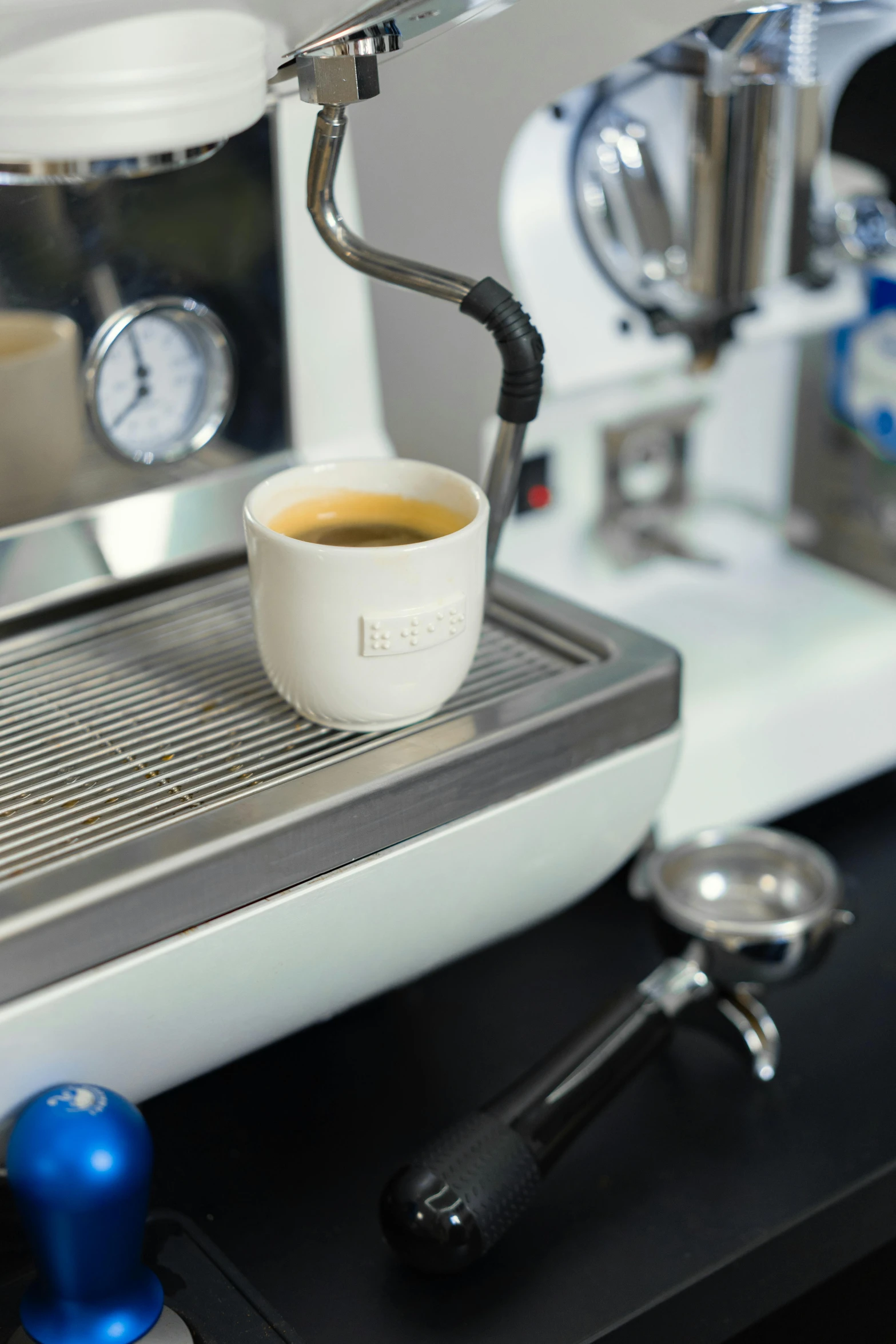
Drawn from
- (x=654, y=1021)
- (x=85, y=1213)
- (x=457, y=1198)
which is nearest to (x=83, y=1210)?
(x=85, y=1213)

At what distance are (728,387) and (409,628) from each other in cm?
44

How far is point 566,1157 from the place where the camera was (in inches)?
20.7

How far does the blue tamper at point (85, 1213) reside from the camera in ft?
1.31

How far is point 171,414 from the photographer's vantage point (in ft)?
1.94

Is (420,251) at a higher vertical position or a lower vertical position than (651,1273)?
higher

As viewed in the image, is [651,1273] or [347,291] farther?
[347,291]

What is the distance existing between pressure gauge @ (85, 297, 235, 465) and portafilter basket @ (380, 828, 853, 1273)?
0.88 ft

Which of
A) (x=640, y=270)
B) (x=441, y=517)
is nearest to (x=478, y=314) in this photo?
(x=441, y=517)

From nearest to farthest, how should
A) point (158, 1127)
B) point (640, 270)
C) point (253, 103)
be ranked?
point (253, 103) → point (158, 1127) → point (640, 270)

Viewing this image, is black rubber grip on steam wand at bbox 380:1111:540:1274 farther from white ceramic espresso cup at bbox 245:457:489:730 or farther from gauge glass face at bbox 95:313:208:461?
gauge glass face at bbox 95:313:208:461

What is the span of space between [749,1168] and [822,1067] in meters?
0.07

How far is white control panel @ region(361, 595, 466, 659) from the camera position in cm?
47

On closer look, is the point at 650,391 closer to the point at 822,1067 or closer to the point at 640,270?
the point at 640,270

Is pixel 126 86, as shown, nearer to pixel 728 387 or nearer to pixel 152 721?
pixel 152 721
